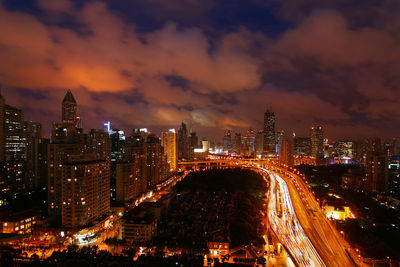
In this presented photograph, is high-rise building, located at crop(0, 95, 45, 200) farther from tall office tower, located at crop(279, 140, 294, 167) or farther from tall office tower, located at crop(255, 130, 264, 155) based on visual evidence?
tall office tower, located at crop(255, 130, 264, 155)

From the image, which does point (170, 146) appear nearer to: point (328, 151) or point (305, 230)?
point (305, 230)

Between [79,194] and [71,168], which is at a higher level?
[71,168]

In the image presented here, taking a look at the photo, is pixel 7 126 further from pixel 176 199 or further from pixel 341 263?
pixel 341 263

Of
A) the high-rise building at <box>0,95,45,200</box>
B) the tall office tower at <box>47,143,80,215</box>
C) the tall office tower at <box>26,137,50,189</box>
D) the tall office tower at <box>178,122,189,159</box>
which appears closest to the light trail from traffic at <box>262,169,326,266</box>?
the tall office tower at <box>47,143,80,215</box>

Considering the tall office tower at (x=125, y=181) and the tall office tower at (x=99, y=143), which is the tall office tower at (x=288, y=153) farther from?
the tall office tower at (x=125, y=181)

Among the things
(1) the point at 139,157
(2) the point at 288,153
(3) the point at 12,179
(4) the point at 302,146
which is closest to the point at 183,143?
(2) the point at 288,153

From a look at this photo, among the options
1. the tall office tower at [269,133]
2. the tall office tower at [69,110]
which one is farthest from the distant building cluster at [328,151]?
the tall office tower at [69,110]
